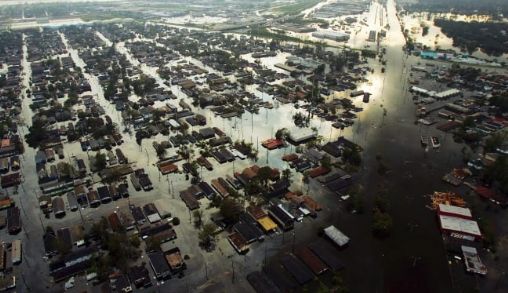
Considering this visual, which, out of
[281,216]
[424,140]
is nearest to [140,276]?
[281,216]

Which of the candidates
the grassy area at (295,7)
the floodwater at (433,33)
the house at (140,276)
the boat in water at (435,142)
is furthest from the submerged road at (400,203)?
the grassy area at (295,7)

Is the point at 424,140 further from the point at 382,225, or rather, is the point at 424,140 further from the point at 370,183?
the point at 382,225

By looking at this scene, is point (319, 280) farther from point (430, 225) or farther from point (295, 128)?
point (295, 128)

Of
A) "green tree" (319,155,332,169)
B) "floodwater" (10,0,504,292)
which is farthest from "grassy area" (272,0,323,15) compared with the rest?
"green tree" (319,155,332,169)

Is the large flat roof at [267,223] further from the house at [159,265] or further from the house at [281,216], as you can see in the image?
the house at [159,265]

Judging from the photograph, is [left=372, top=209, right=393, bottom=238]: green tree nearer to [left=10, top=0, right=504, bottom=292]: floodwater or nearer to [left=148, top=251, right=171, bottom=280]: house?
[left=10, top=0, right=504, bottom=292]: floodwater

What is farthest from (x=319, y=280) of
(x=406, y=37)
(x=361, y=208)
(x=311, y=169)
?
(x=406, y=37)
